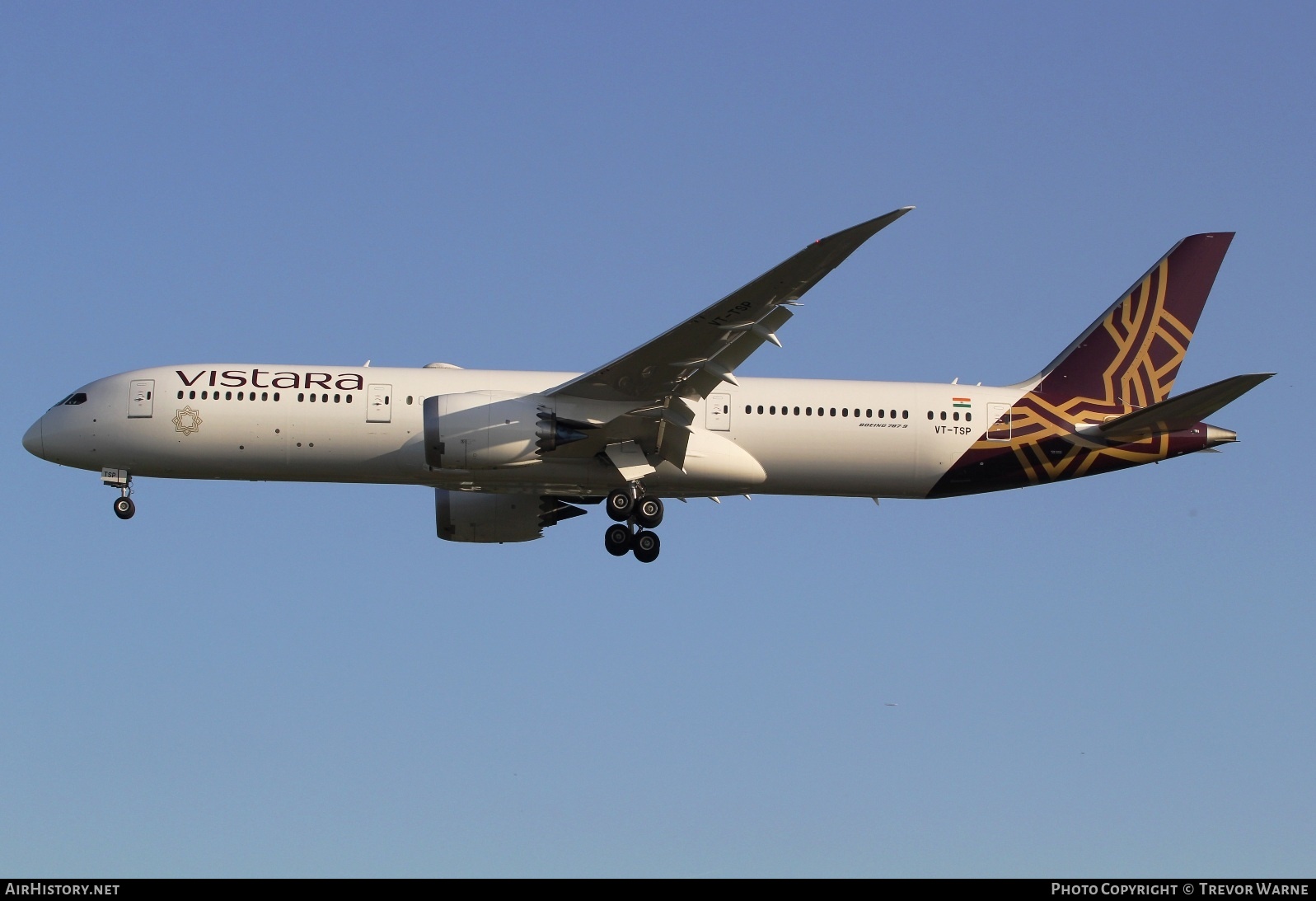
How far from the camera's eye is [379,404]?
113 ft

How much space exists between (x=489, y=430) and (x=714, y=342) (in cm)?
508

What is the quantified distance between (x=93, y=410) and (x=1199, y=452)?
24.6 metres

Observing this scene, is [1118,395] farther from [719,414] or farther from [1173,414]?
[719,414]

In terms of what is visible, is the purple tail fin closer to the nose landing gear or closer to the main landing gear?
the main landing gear

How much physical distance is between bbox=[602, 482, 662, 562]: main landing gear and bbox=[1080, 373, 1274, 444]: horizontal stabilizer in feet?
32.7

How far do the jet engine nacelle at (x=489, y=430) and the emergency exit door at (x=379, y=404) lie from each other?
1.19m

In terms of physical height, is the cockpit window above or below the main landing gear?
above

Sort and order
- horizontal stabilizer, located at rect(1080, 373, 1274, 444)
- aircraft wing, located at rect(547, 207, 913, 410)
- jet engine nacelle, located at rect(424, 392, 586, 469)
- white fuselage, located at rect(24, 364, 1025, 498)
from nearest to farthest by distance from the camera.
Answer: aircraft wing, located at rect(547, 207, 913, 410) → horizontal stabilizer, located at rect(1080, 373, 1274, 444) → jet engine nacelle, located at rect(424, 392, 586, 469) → white fuselage, located at rect(24, 364, 1025, 498)

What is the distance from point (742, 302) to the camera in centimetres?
3089

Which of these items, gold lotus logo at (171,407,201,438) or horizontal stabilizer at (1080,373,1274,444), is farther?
gold lotus logo at (171,407,201,438)

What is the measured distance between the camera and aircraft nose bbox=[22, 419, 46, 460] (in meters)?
36.2

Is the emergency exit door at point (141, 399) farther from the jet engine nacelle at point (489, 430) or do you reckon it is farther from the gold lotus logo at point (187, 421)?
the jet engine nacelle at point (489, 430)

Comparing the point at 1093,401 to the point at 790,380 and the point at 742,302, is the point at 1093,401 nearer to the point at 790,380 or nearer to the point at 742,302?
the point at 790,380

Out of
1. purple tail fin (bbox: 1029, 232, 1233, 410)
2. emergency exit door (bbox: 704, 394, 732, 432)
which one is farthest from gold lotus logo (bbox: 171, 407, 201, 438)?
purple tail fin (bbox: 1029, 232, 1233, 410)
